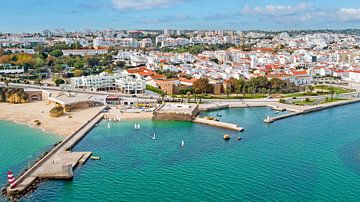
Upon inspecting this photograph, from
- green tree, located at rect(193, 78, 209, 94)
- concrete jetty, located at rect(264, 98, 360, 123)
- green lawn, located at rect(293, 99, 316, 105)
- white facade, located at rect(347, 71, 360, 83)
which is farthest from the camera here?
white facade, located at rect(347, 71, 360, 83)

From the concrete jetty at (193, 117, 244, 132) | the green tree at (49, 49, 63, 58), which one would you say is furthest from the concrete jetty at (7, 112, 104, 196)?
the green tree at (49, 49, 63, 58)

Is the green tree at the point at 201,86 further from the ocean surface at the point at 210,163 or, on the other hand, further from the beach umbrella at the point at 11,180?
the beach umbrella at the point at 11,180

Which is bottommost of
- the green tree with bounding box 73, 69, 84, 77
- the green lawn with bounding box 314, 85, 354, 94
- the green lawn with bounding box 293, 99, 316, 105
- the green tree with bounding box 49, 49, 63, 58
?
the green lawn with bounding box 293, 99, 316, 105

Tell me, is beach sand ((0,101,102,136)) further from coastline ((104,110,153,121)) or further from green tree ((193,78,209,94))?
green tree ((193,78,209,94))

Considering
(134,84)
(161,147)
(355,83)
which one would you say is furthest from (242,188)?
(355,83)

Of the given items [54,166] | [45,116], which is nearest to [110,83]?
[45,116]

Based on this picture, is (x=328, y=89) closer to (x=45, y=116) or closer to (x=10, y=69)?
(x=45, y=116)

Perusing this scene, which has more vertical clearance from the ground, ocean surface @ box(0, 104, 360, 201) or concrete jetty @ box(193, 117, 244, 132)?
concrete jetty @ box(193, 117, 244, 132)

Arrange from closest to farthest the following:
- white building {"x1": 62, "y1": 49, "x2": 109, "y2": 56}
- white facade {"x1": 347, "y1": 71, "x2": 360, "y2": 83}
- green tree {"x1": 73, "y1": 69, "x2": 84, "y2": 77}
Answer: green tree {"x1": 73, "y1": 69, "x2": 84, "y2": 77} < white facade {"x1": 347, "y1": 71, "x2": 360, "y2": 83} < white building {"x1": 62, "y1": 49, "x2": 109, "y2": 56}

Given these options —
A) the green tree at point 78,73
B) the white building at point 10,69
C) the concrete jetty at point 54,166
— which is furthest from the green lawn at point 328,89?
the white building at point 10,69
